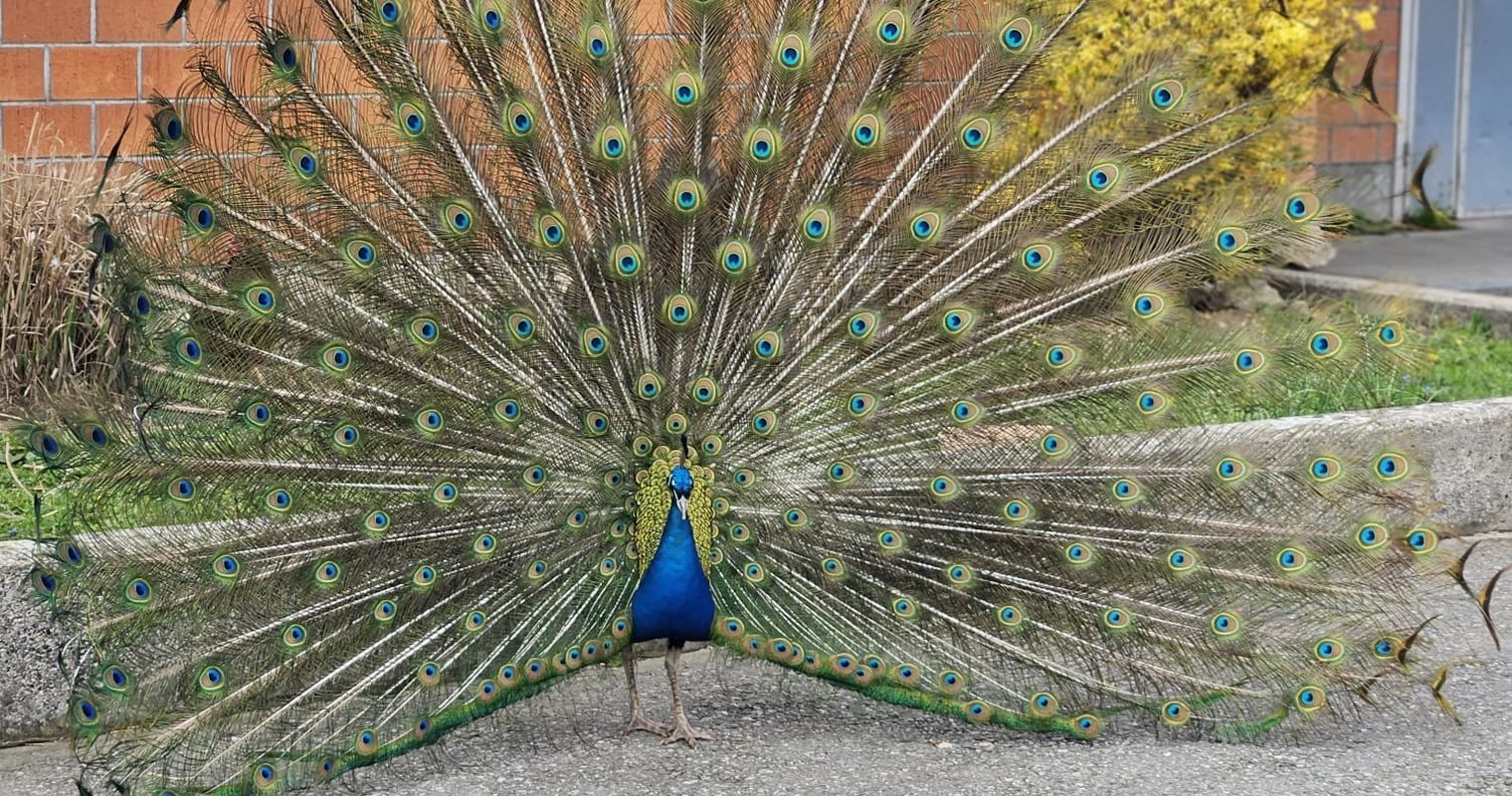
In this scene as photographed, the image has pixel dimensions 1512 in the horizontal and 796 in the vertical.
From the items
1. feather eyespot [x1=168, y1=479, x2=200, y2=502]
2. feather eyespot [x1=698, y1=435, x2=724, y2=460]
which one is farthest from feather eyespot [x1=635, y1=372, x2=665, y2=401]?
feather eyespot [x1=168, y1=479, x2=200, y2=502]

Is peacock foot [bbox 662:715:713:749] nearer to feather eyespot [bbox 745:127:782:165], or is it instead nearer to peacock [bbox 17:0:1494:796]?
peacock [bbox 17:0:1494:796]

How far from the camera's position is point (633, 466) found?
394cm

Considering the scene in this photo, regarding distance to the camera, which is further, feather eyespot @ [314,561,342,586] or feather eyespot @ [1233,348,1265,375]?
feather eyespot @ [1233,348,1265,375]

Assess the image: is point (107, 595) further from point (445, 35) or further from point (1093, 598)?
point (1093, 598)

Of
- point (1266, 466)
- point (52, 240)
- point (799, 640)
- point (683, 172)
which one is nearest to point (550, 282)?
point (683, 172)

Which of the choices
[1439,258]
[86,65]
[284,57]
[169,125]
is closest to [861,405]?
[284,57]

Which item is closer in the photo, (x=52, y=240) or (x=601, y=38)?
(x=601, y=38)

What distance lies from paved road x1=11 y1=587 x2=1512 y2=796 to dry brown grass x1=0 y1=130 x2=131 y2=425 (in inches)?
67.8

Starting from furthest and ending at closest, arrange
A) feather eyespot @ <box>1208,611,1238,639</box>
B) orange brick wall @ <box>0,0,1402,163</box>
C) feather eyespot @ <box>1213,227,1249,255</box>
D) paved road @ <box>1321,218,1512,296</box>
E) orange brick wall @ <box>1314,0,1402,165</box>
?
orange brick wall @ <box>1314,0,1402,165</box> < paved road @ <box>1321,218,1512,296</box> < orange brick wall @ <box>0,0,1402,163</box> < feather eyespot @ <box>1213,227,1249,255</box> < feather eyespot @ <box>1208,611,1238,639</box>

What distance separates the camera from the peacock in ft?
12.4

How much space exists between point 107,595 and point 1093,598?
2.10 meters

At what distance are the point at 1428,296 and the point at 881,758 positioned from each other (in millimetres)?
4842

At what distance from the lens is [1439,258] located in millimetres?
9984

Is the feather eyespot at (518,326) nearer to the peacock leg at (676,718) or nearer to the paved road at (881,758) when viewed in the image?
the peacock leg at (676,718)
